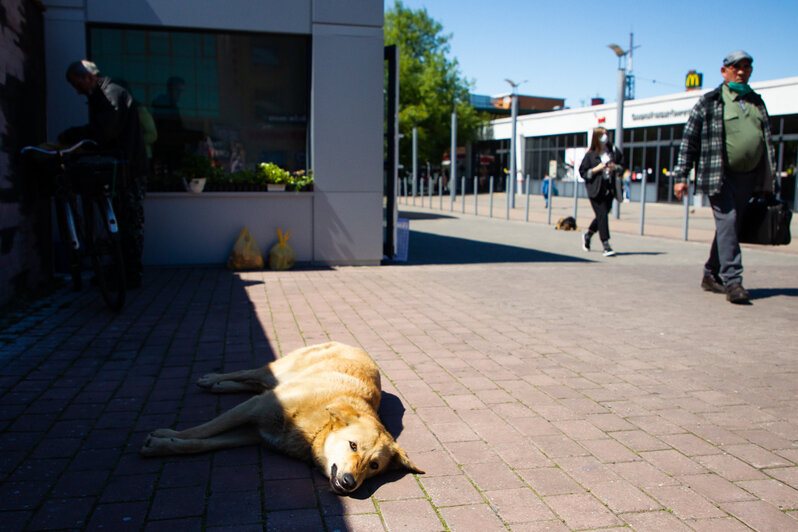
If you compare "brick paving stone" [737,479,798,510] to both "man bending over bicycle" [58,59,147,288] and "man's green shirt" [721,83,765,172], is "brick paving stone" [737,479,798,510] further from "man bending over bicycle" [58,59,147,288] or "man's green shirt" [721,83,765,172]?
"man bending over bicycle" [58,59,147,288]

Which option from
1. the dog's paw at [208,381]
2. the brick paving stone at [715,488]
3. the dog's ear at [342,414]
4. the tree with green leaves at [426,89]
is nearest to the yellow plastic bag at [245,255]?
the dog's paw at [208,381]

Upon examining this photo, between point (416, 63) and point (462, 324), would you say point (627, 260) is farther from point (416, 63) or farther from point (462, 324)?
point (416, 63)

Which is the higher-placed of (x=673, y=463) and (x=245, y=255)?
(x=245, y=255)

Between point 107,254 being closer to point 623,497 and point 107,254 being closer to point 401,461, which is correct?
point 401,461

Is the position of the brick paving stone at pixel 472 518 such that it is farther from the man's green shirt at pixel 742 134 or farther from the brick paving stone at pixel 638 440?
the man's green shirt at pixel 742 134

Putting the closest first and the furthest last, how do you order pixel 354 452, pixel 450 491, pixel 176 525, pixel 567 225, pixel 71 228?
pixel 176 525 → pixel 354 452 → pixel 450 491 → pixel 71 228 → pixel 567 225

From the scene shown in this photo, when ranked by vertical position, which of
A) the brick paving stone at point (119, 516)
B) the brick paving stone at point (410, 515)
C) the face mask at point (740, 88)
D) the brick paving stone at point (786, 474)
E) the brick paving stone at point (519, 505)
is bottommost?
the brick paving stone at point (410, 515)

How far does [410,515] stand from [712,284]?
6.30m

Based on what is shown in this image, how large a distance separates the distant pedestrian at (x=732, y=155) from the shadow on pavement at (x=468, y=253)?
3950 millimetres

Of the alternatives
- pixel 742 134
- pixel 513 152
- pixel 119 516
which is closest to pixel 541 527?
pixel 119 516

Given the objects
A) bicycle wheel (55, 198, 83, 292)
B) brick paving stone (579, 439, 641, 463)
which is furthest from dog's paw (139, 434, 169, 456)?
bicycle wheel (55, 198, 83, 292)

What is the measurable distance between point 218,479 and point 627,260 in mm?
9376

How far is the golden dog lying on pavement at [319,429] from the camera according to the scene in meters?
2.72

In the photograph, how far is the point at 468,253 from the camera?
1194cm
